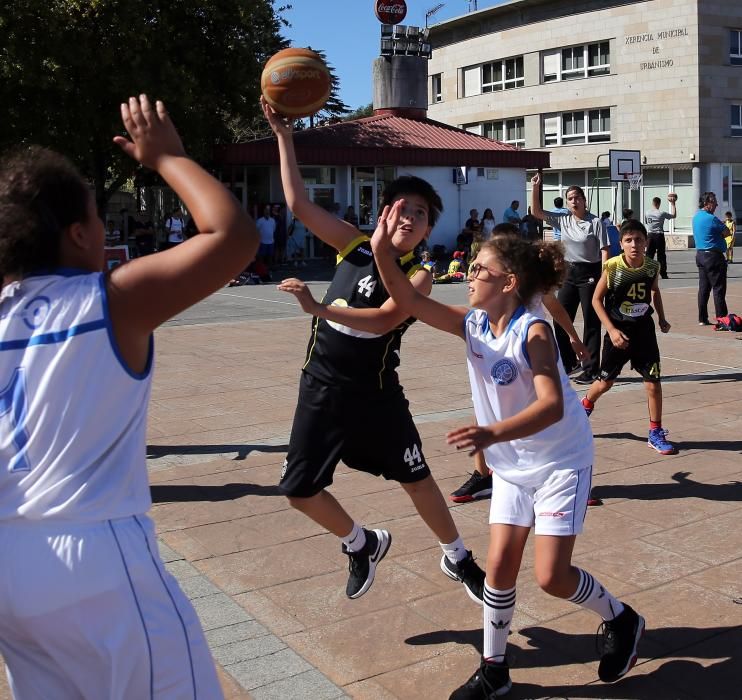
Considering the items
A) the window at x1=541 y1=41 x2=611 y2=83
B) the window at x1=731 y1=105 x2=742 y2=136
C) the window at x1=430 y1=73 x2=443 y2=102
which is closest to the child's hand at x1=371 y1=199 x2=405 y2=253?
the window at x1=731 y1=105 x2=742 y2=136

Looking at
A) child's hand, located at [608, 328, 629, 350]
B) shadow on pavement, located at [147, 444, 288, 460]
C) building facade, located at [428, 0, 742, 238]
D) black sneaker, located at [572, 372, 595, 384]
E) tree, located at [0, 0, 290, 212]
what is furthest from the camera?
building facade, located at [428, 0, 742, 238]

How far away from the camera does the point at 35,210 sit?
205 centimetres

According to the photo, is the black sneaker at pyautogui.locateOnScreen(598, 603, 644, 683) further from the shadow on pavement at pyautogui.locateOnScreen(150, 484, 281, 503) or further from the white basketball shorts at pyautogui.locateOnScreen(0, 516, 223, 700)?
the shadow on pavement at pyautogui.locateOnScreen(150, 484, 281, 503)

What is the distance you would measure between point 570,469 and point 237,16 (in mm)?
26207

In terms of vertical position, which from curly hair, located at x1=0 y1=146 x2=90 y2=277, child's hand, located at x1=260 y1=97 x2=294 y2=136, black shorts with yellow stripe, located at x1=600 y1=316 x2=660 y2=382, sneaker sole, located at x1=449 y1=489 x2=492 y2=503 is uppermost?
child's hand, located at x1=260 y1=97 x2=294 y2=136

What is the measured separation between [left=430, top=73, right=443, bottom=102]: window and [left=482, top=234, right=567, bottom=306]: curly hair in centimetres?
5167

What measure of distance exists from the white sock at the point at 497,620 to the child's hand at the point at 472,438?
79 centimetres

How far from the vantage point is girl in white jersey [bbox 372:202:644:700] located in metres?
3.50

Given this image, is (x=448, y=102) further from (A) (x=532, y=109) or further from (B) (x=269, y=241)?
(B) (x=269, y=241)

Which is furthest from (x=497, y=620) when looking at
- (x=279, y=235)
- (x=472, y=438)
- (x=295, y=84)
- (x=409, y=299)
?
(x=279, y=235)

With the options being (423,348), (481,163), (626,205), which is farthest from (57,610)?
(626,205)

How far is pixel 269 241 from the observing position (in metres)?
26.4

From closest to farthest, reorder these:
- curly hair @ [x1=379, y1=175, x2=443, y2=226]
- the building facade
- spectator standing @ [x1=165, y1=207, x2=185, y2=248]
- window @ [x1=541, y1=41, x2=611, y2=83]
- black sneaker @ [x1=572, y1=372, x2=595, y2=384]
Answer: curly hair @ [x1=379, y1=175, x2=443, y2=226]
black sneaker @ [x1=572, y1=372, x2=595, y2=384]
spectator standing @ [x1=165, y1=207, x2=185, y2=248]
the building facade
window @ [x1=541, y1=41, x2=611, y2=83]

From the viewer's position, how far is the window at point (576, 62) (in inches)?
1754
